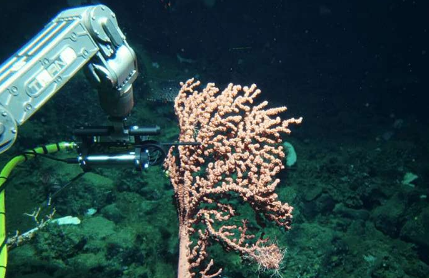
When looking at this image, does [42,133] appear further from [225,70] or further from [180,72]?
[225,70]

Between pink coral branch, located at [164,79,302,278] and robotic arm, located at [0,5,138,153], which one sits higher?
robotic arm, located at [0,5,138,153]

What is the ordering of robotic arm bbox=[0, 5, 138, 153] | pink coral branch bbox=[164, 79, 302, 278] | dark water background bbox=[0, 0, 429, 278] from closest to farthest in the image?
robotic arm bbox=[0, 5, 138, 153]
pink coral branch bbox=[164, 79, 302, 278]
dark water background bbox=[0, 0, 429, 278]

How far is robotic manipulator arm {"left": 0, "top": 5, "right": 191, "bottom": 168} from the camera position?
1961mm

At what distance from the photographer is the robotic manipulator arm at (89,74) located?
6.43ft

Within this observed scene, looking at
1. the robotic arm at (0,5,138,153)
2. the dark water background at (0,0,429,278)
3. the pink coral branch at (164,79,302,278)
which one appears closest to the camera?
the robotic arm at (0,5,138,153)

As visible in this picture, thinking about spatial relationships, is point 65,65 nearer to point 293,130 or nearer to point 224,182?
point 224,182

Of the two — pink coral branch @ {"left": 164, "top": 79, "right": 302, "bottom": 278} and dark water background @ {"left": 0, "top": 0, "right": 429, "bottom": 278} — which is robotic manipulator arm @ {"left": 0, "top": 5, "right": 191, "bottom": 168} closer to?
pink coral branch @ {"left": 164, "top": 79, "right": 302, "bottom": 278}

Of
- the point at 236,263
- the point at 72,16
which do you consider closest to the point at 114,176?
the point at 236,263

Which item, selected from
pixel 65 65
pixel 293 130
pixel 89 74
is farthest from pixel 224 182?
pixel 293 130

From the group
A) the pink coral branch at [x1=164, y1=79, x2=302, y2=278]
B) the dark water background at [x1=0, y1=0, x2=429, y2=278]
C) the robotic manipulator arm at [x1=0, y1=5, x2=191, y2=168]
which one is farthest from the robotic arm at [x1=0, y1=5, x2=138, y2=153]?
the dark water background at [x1=0, y1=0, x2=429, y2=278]

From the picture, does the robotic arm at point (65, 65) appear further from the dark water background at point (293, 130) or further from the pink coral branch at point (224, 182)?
the dark water background at point (293, 130)

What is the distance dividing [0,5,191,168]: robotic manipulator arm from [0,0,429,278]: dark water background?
8.01 ft

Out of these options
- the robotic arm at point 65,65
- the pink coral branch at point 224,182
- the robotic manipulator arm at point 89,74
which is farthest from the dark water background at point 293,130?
the robotic arm at point 65,65

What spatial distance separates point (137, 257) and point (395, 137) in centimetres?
1253
